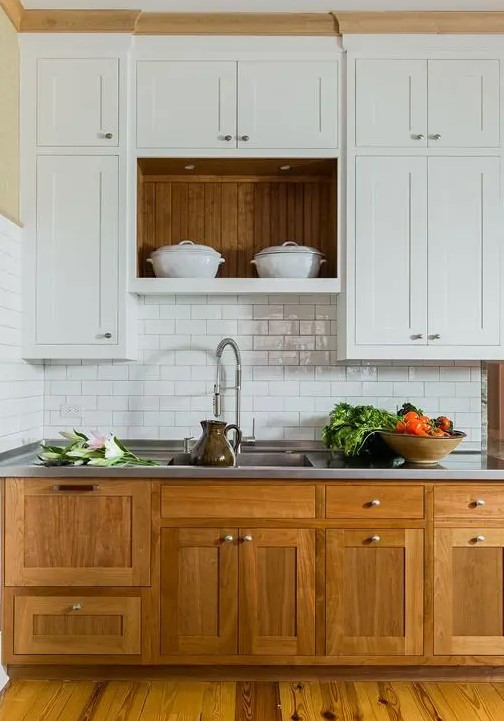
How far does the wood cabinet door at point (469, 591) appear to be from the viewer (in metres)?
2.52

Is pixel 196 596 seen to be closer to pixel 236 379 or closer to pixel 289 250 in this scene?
pixel 236 379

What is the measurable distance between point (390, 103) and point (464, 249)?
73cm

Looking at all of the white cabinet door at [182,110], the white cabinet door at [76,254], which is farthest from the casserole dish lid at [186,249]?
the white cabinet door at [182,110]

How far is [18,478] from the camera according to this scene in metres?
2.54

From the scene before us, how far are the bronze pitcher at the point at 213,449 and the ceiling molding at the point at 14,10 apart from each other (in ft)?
6.37

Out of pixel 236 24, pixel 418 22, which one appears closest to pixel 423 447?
pixel 418 22

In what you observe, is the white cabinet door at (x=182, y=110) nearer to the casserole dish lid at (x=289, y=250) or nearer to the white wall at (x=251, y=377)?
the casserole dish lid at (x=289, y=250)

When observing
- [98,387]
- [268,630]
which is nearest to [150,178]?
[98,387]

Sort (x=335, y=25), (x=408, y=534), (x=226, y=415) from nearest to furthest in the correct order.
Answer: (x=408, y=534) → (x=335, y=25) → (x=226, y=415)

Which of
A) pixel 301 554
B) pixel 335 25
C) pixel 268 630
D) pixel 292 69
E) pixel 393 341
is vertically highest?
pixel 335 25

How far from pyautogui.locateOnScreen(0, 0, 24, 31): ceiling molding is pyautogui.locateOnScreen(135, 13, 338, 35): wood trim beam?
0.51m

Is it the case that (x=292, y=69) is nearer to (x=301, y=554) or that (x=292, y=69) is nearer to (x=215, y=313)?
(x=215, y=313)

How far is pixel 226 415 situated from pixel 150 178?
1245 mm

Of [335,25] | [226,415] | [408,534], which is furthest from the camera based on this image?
[226,415]
